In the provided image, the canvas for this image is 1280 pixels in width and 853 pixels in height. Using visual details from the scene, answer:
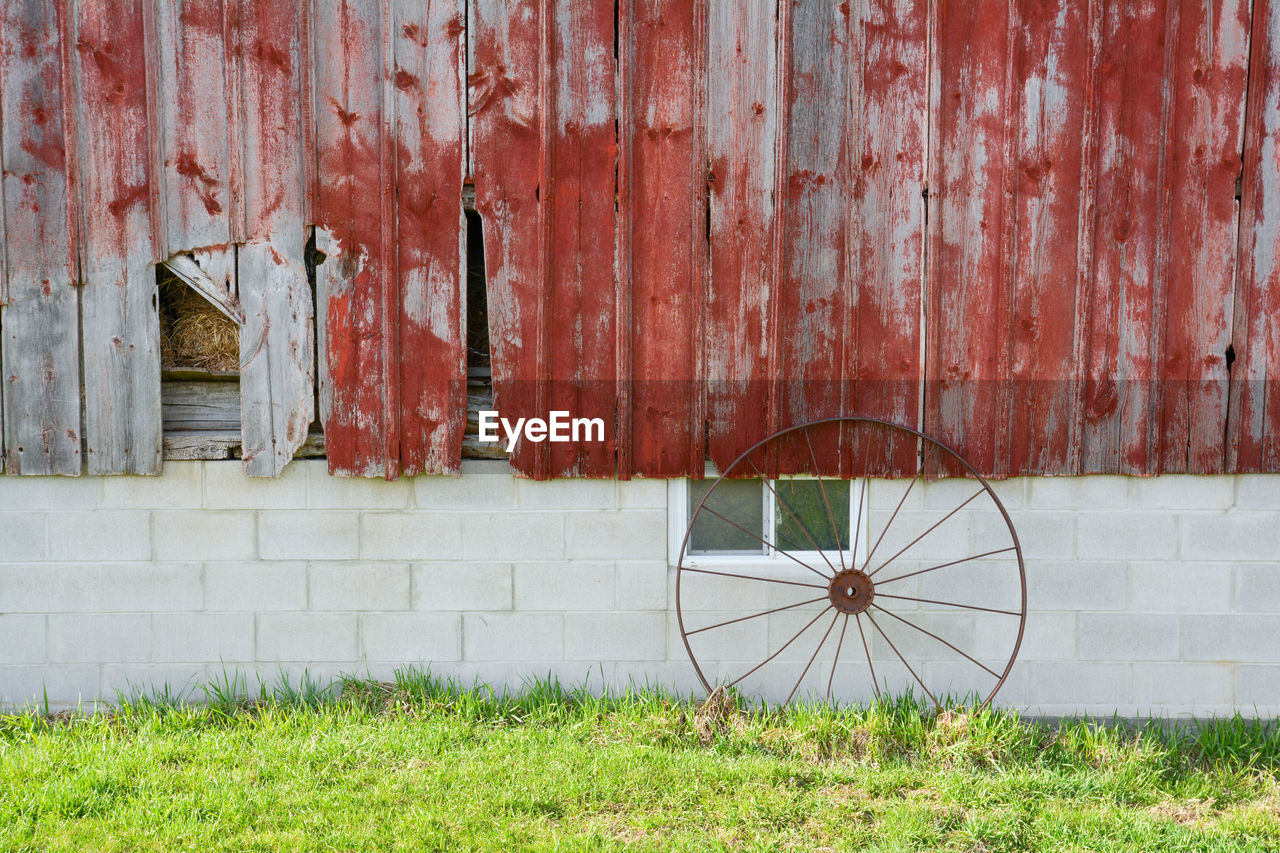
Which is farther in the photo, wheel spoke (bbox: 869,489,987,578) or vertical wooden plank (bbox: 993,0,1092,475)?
wheel spoke (bbox: 869,489,987,578)

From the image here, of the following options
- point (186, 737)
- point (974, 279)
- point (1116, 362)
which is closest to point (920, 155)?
point (974, 279)

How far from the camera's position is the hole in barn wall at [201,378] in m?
3.62

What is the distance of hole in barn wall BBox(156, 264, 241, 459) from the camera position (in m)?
3.62

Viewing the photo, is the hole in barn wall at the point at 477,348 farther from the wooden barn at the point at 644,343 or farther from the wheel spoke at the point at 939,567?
the wheel spoke at the point at 939,567

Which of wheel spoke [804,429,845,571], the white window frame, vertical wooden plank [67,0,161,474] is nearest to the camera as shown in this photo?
vertical wooden plank [67,0,161,474]

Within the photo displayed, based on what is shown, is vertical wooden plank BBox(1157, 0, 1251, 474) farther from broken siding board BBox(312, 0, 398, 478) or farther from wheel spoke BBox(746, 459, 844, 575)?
broken siding board BBox(312, 0, 398, 478)

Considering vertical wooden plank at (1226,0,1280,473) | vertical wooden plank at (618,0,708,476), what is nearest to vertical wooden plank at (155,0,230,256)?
vertical wooden plank at (618,0,708,476)

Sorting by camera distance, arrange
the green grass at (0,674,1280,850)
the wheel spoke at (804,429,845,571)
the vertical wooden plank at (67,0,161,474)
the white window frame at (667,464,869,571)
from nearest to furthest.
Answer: the green grass at (0,674,1280,850) < the vertical wooden plank at (67,0,161,474) < the wheel spoke at (804,429,845,571) < the white window frame at (667,464,869,571)

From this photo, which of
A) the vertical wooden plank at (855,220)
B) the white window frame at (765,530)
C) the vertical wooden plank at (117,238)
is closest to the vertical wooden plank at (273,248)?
the vertical wooden plank at (117,238)

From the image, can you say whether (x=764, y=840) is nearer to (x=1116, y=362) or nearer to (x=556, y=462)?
(x=556, y=462)

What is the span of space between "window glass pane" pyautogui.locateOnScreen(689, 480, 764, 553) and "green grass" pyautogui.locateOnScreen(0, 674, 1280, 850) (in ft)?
2.19

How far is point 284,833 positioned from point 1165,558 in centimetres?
353

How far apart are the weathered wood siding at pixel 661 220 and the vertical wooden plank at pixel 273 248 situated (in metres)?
0.01
